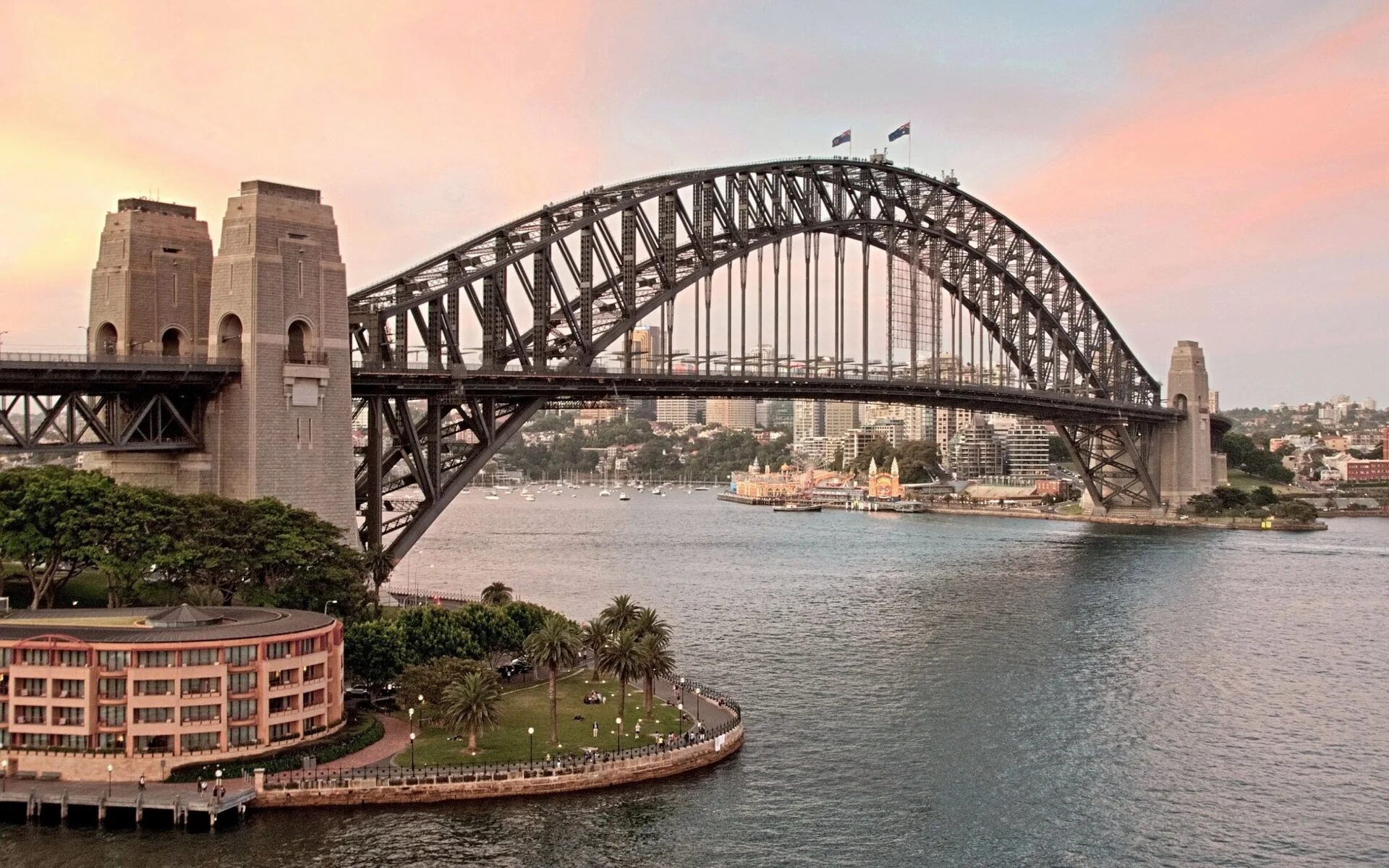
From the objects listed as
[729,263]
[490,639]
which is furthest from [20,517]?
[729,263]

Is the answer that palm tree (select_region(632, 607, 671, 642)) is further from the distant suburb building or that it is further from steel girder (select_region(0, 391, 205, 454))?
steel girder (select_region(0, 391, 205, 454))

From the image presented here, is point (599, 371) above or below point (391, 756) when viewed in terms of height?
above

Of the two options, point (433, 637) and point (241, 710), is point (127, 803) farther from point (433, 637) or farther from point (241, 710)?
point (433, 637)

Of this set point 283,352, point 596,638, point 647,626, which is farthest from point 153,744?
point 283,352

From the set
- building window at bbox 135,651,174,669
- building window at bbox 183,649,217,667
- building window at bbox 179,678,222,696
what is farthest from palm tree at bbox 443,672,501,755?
building window at bbox 135,651,174,669

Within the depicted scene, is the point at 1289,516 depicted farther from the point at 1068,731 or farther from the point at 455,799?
the point at 455,799

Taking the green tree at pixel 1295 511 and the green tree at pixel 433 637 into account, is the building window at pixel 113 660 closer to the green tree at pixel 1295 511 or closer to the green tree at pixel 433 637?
the green tree at pixel 433 637
